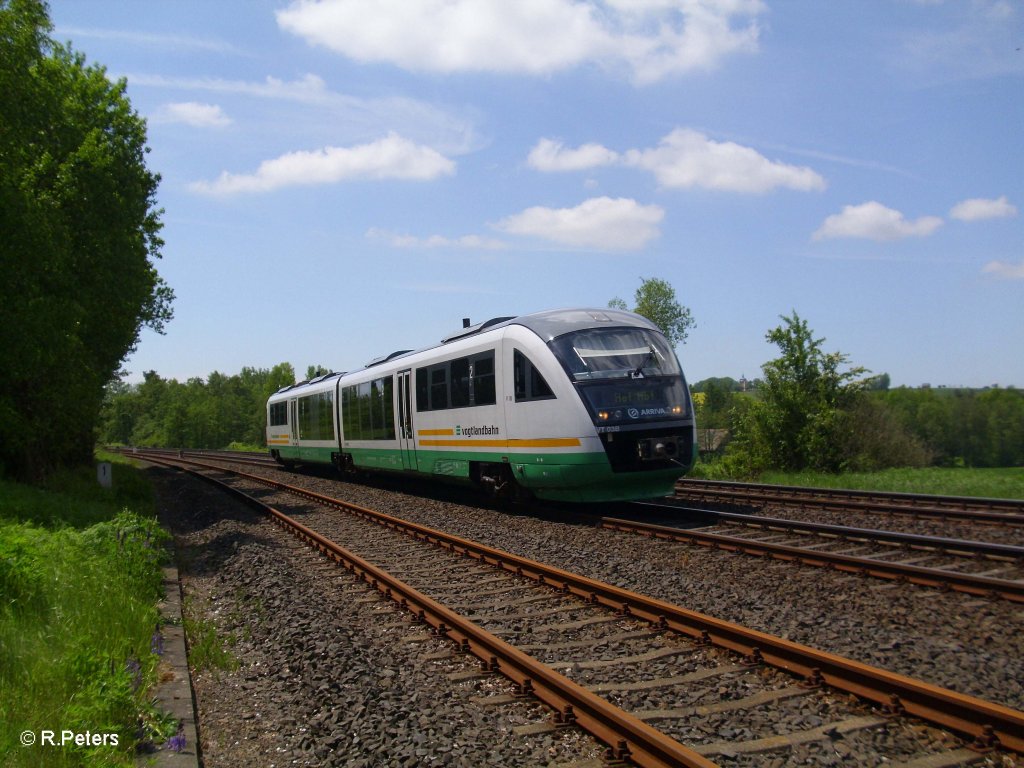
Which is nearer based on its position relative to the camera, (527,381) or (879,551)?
(879,551)

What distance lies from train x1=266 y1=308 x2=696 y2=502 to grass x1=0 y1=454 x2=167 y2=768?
551cm

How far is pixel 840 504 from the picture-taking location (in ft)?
42.4

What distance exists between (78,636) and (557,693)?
380 cm

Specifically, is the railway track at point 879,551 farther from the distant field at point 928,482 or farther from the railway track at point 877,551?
the distant field at point 928,482

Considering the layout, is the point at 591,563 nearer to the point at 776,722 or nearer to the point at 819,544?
the point at 819,544

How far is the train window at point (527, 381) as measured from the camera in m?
12.5

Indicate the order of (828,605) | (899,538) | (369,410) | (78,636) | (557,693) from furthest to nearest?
(369,410), (899,538), (828,605), (78,636), (557,693)

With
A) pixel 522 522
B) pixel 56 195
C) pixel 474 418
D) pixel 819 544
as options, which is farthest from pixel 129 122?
pixel 819 544

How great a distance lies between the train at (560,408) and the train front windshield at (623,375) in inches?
0.7

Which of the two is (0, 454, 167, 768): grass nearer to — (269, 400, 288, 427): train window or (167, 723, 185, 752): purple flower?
(167, 723, 185, 752): purple flower

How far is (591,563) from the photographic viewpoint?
925cm

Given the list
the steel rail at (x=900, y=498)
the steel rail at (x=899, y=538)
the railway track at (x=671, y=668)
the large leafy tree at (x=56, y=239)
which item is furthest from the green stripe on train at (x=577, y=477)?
the large leafy tree at (x=56, y=239)

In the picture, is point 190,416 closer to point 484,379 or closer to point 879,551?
point 484,379

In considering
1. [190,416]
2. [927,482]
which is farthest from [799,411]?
[190,416]
